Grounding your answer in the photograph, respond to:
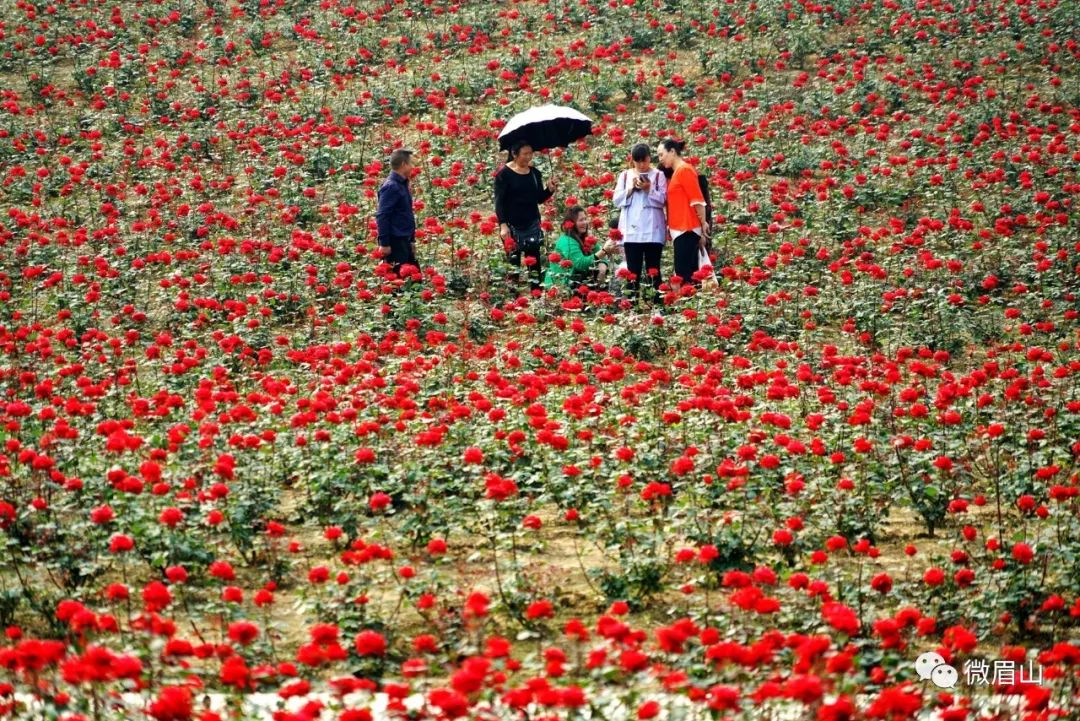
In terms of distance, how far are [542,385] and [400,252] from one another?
3.63m

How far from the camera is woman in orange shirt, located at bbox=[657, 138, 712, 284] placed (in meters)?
9.90

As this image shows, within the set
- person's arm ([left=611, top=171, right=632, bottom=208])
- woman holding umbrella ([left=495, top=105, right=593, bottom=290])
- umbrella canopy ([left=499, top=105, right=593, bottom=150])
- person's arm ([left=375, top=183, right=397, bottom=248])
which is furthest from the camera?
umbrella canopy ([left=499, top=105, right=593, bottom=150])

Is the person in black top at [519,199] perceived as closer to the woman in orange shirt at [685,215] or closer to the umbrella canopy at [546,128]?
the umbrella canopy at [546,128]

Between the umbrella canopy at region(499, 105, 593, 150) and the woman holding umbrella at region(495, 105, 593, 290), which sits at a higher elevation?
the umbrella canopy at region(499, 105, 593, 150)

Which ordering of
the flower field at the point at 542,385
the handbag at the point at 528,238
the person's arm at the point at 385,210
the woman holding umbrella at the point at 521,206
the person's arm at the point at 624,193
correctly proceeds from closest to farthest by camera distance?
the flower field at the point at 542,385 → the person's arm at the point at 385,210 → the person's arm at the point at 624,193 → the woman holding umbrella at the point at 521,206 → the handbag at the point at 528,238

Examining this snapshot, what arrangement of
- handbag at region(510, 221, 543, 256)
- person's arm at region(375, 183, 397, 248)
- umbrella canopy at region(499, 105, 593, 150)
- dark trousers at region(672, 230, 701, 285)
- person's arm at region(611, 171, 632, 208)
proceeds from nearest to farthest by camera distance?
1. person's arm at region(375, 183, 397, 248)
2. dark trousers at region(672, 230, 701, 285)
3. person's arm at region(611, 171, 632, 208)
4. handbag at region(510, 221, 543, 256)
5. umbrella canopy at region(499, 105, 593, 150)

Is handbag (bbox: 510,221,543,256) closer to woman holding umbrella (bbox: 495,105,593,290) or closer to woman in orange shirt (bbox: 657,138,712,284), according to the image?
woman holding umbrella (bbox: 495,105,593,290)

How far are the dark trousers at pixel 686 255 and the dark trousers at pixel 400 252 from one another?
212 centimetres

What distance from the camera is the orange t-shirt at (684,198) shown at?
989cm

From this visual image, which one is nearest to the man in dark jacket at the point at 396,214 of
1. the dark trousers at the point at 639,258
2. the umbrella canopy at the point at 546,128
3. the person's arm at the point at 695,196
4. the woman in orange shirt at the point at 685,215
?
the umbrella canopy at the point at 546,128

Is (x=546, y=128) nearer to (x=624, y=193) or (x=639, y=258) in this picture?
(x=624, y=193)

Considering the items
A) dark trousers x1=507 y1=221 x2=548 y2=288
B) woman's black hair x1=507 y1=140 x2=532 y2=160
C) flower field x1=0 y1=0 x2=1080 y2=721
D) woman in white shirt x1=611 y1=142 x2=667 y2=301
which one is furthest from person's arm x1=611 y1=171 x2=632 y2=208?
flower field x1=0 y1=0 x2=1080 y2=721

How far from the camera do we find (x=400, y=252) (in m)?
10.1

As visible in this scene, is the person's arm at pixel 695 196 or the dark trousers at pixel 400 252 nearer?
the person's arm at pixel 695 196
